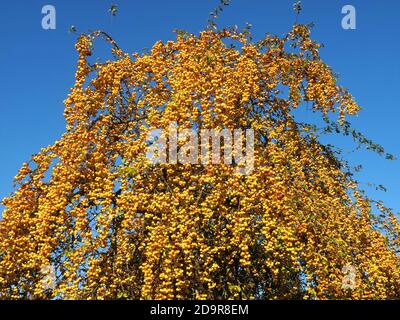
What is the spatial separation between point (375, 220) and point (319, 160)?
156 cm

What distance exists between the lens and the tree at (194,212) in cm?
724

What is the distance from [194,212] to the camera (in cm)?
723

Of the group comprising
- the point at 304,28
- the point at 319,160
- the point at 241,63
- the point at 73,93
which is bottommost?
the point at 319,160

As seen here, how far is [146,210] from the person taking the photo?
7.77 metres

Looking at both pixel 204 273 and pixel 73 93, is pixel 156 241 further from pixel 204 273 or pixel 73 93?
pixel 73 93

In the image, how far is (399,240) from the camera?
948 centimetres

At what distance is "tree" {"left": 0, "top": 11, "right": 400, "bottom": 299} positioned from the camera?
7.24 m

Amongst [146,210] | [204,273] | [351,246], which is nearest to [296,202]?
[351,246]

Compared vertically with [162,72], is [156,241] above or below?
below

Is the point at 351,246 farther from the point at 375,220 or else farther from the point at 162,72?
the point at 162,72
